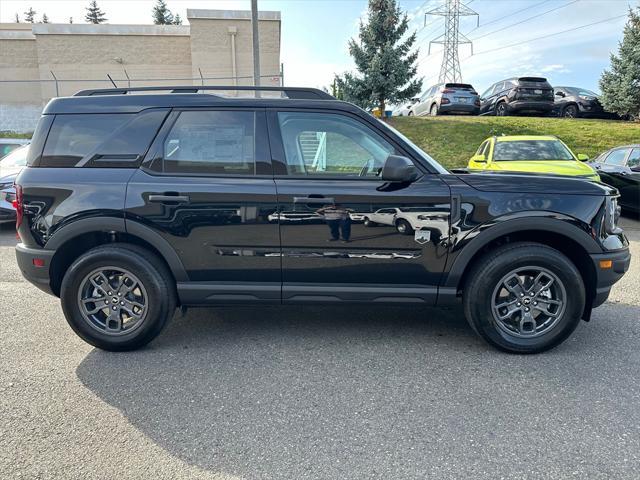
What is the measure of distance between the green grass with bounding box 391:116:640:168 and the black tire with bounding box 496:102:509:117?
1.27 meters

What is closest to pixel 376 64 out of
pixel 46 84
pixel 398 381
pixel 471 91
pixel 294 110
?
pixel 471 91

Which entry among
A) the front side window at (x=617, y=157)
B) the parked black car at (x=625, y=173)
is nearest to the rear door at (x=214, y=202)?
the parked black car at (x=625, y=173)

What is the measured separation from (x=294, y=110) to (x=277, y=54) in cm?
2075

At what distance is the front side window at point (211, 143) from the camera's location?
11.2ft

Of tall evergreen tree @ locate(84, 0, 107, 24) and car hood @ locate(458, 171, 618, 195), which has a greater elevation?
tall evergreen tree @ locate(84, 0, 107, 24)

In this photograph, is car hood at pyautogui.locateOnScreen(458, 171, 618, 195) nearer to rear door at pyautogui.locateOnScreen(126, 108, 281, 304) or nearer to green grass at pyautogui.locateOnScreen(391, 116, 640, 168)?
rear door at pyautogui.locateOnScreen(126, 108, 281, 304)

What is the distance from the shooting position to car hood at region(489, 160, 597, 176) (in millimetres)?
8336

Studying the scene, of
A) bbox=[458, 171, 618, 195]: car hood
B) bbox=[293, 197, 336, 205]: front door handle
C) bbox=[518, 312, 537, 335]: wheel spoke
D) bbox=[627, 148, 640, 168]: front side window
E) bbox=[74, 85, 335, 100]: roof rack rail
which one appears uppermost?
bbox=[74, 85, 335, 100]: roof rack rail

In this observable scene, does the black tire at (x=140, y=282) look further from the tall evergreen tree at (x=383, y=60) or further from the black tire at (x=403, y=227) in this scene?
the tall evergreen tree at (x=383, y=60)

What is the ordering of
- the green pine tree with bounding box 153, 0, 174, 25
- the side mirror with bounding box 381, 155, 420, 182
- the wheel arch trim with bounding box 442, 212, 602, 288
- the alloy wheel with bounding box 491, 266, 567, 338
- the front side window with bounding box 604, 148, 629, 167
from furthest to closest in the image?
the green pine tree with bounding box 153, 0, 174, 25
the front side window with bounding box 604, 148, 629, 167
the alloy wheel with bounding box 491, 266, 567, 338
the wheel arch trim with bounding box 442, 212, 602, 288
the side mirror with bounding box 381, 155, 420, 182

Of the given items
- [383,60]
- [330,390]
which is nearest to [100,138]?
[330,390]

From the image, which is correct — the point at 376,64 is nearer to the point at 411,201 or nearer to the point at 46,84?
the point at 411,201

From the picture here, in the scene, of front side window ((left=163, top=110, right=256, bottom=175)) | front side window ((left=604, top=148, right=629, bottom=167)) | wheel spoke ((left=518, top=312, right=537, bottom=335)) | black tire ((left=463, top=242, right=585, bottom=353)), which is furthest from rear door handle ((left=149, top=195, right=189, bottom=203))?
front side window ((left=604, top=148, right=629, bottom=167))

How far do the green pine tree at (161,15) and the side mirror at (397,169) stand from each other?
207ft
